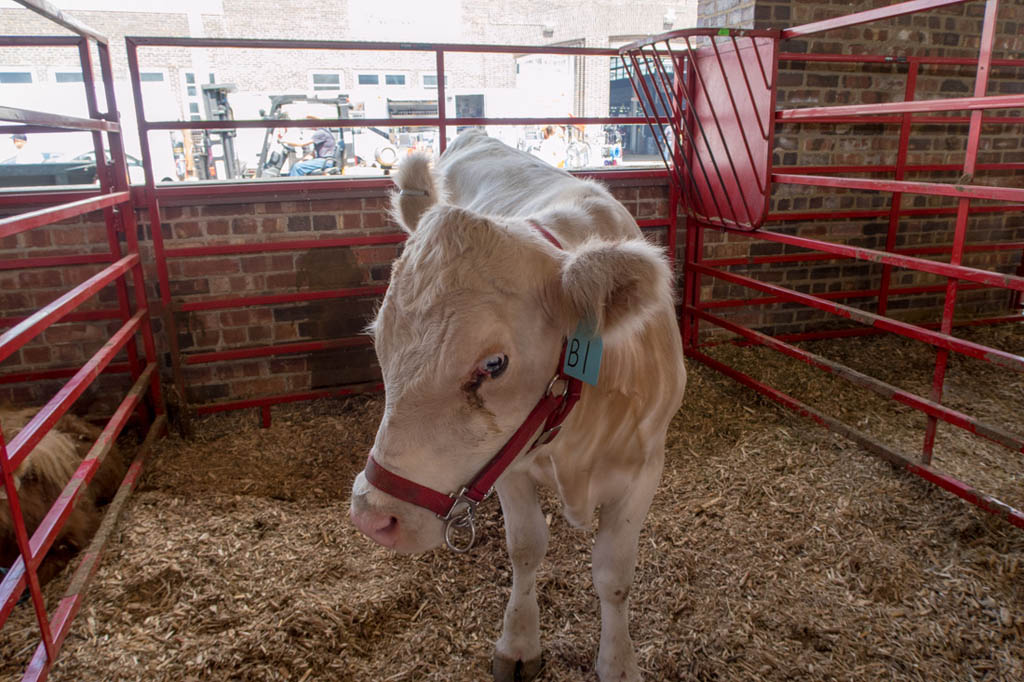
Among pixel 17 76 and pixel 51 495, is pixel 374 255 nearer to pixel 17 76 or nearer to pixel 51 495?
pixel 51 495

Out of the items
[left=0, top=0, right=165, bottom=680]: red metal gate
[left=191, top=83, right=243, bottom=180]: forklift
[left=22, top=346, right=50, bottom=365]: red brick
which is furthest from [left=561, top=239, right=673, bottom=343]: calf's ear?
[left=191, top=83, right=243, bottom=180]: forklift

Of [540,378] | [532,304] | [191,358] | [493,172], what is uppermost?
[493,172]

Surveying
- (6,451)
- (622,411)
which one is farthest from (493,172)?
(6,451)

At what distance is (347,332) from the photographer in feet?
11.8

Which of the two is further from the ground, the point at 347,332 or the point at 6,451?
the point at 6,451

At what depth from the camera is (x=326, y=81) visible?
2391 cm

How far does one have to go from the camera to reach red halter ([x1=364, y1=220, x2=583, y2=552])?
Answer: 120 cm

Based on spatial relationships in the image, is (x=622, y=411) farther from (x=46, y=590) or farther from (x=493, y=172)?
(x=46, y=590)

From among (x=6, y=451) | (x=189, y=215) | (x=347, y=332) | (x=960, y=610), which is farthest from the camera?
(x=347, y=332)

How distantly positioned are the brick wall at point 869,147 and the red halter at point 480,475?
309 centimetres

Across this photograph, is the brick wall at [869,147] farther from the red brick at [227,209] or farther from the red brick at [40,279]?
the red brick at [40,279]

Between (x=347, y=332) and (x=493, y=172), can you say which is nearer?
(x=493, y=172)

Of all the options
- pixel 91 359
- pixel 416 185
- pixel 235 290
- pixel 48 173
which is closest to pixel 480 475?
pixel 416 185

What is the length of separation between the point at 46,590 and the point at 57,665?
44 cm
